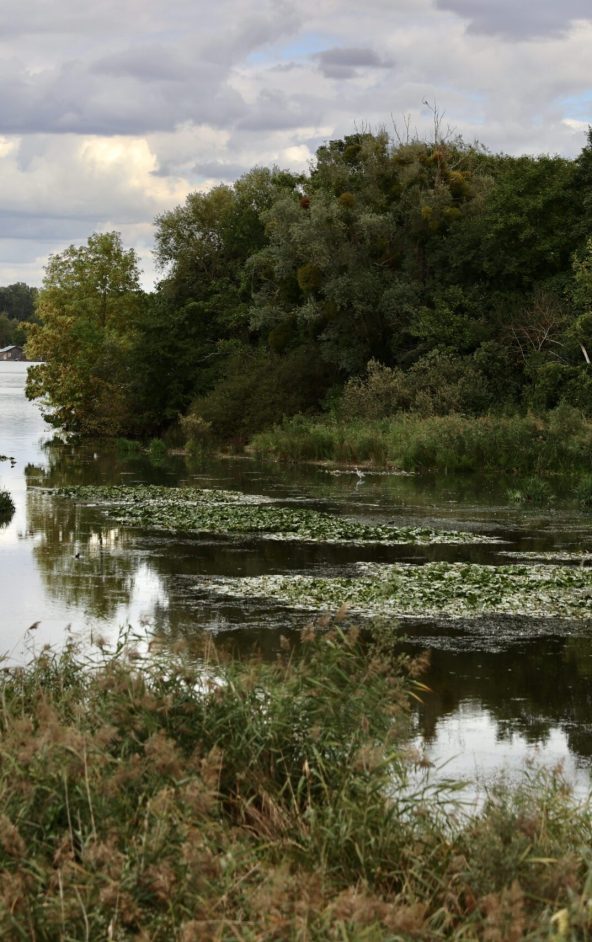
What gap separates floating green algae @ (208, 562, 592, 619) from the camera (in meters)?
14.4

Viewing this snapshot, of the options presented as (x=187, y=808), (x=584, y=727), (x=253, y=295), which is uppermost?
(x=253, y=295)

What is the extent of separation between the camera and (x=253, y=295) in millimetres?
52531

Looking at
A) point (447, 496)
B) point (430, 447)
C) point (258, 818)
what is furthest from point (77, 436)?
point (258, 818)

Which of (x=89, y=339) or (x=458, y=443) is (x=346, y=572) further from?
(x=89, y=339)

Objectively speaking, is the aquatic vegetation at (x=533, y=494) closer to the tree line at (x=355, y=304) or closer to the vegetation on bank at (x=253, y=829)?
the tree line at (x=355, y=304)

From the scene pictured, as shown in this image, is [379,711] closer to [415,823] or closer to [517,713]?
[415,823]

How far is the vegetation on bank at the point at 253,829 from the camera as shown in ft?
16.6

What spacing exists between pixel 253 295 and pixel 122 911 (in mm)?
48309

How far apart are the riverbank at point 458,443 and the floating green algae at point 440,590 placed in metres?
15.6

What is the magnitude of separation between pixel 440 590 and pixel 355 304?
30.6 metres

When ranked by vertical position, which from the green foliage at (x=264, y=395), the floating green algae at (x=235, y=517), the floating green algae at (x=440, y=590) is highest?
the green foliage at (x=264, y=395)

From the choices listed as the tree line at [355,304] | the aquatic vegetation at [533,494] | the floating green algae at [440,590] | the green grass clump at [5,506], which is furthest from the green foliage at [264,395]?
the floating green algae at [440,590]

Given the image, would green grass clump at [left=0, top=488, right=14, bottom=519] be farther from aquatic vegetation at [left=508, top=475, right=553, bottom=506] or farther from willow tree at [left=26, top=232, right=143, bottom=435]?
willow tree at [left=26, top=232, right=143, bottom=435]

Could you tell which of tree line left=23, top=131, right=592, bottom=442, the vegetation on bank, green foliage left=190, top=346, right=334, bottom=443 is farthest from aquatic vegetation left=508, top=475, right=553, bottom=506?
the vegetation on bank
